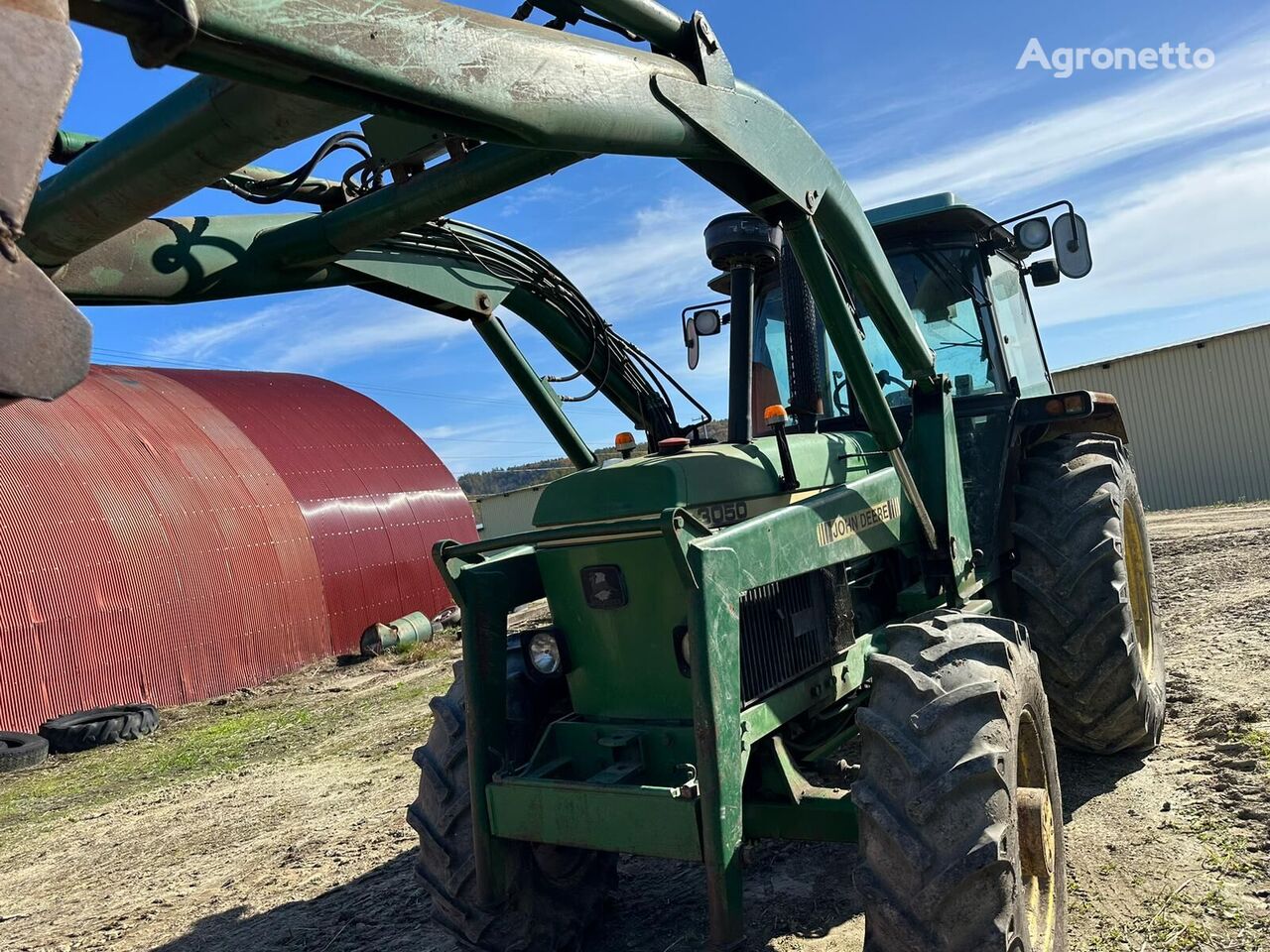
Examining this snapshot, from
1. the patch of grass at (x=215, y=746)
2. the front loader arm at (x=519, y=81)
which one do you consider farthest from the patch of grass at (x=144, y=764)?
the front loader arm at (x=519, y=81)

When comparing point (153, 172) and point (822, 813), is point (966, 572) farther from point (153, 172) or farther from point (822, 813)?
→ point (153, 172)

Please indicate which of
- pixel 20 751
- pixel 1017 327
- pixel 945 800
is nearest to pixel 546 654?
pixel 945 800

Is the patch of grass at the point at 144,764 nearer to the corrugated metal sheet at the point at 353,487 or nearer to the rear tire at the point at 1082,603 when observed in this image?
the corrugated metal sheet at the point at 353,487

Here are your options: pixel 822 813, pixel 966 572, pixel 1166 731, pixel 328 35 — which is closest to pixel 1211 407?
pixel 1166 731

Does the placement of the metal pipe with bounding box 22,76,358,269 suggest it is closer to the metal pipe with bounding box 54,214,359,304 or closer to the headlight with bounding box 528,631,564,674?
the metal pipe with bounding box 54,214,359,304

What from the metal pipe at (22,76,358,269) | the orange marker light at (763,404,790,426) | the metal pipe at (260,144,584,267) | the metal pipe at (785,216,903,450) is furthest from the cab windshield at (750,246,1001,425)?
the metal pipe at (22,76,358,269)

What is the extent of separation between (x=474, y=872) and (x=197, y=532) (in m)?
11.6

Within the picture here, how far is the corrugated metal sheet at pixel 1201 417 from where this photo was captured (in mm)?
21688

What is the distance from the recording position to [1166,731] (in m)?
5.37

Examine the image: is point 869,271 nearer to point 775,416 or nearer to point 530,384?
point 775,416

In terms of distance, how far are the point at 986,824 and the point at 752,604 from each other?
3.49 ft

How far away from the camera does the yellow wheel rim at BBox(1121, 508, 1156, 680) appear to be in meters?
A: 5.54

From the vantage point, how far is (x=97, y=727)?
418 inches

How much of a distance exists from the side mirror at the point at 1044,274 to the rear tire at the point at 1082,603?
50.9 inches
